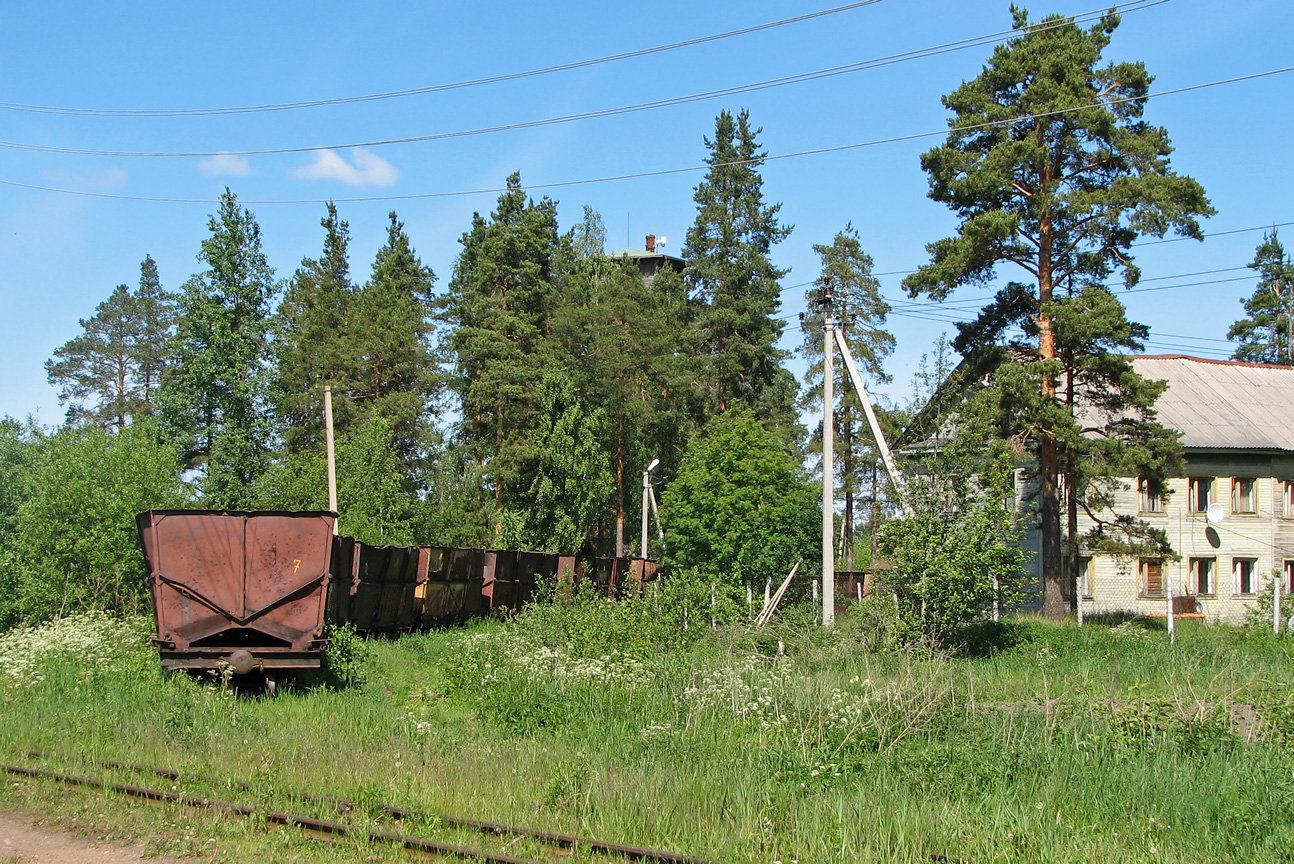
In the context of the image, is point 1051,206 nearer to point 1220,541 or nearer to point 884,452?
point 884,452

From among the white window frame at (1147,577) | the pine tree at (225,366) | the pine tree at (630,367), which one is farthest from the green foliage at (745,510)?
the pine tree at (225,366)

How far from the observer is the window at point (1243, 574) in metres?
38.5

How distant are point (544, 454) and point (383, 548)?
814 inches

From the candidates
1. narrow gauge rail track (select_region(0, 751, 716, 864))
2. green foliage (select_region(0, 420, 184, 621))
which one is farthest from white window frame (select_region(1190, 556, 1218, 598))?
narrow gauge rail track (select_region(0, 751, 716, 864))

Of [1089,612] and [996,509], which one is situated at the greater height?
[996,509]

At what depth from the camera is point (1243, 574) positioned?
127 feet

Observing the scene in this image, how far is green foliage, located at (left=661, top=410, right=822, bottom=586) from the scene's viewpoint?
101 feet

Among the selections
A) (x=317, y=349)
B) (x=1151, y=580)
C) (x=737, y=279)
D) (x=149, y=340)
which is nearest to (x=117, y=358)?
(x=149, y=340)

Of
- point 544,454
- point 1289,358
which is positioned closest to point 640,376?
point 544,454

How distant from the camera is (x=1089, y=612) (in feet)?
118

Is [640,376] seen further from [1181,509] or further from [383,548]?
[383,548]

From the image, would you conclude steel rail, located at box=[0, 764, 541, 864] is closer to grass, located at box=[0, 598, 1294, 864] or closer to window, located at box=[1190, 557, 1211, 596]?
grass, located at box=[0, 598, 1294, 864]

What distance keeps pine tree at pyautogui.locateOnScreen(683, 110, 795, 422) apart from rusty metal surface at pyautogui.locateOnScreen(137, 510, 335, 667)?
112 ft

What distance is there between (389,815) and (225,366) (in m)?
41.3
